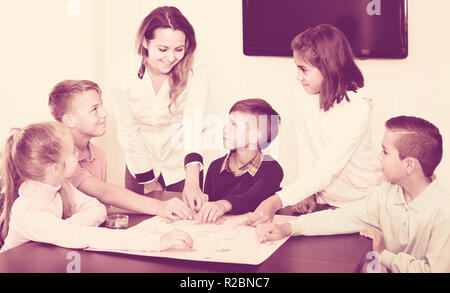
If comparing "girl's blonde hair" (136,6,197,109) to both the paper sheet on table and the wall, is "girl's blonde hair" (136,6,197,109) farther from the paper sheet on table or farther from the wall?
the paper sheet on table

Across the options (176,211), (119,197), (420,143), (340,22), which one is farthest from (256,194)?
(340,22)

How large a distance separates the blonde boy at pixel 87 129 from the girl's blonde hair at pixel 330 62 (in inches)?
25.4

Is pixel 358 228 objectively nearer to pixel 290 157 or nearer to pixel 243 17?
pixel 290 157

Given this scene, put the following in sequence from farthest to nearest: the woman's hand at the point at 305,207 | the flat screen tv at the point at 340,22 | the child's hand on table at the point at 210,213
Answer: the flat screen tv at the point at 340,22 < the woman's hand at the point at 305,207 < the child's hand on table at the point at 210,213

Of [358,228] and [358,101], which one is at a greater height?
[358,101]

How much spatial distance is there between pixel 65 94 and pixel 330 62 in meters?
0.82

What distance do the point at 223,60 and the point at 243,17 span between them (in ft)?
0.74

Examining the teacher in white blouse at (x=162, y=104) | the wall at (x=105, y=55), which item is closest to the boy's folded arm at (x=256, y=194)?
the teacher in white blouse at (x=162, y=104)

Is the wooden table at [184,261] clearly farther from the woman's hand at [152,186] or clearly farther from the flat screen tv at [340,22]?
the flat screen tv at [340,22]

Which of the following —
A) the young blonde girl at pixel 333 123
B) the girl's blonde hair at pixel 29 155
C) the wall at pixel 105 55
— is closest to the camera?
the girl's blonde hair at pixel 29 155

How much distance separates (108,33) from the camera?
2.38 m

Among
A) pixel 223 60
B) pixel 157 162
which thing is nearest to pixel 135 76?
pixel 157 162

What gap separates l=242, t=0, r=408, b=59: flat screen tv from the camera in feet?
6.52

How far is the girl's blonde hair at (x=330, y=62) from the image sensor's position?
1.54 meters
